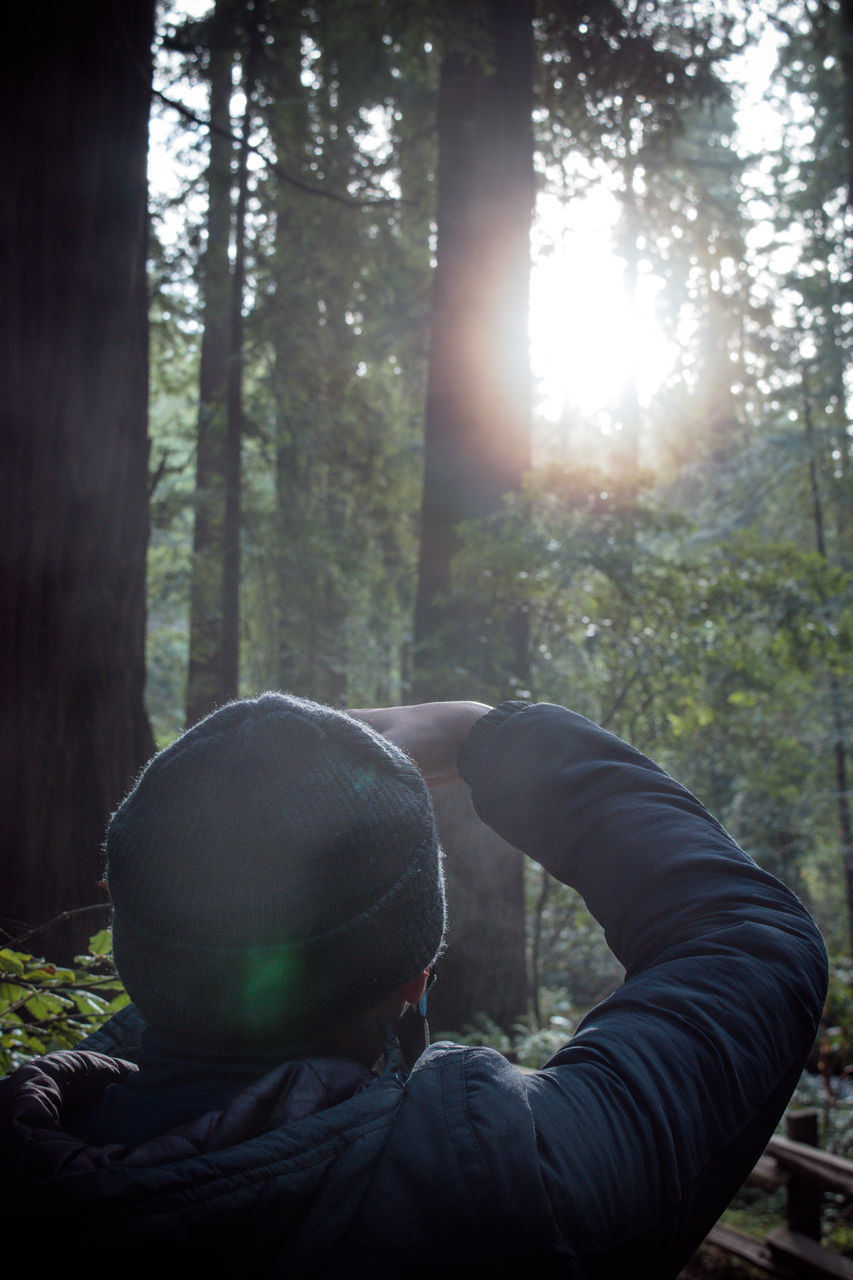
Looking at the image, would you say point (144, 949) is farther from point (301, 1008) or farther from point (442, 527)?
point (442, 527)

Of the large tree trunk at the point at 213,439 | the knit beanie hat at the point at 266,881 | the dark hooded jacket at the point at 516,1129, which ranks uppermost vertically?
the large tree trunk at the point at 213,439

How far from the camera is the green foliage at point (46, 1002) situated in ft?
6.73

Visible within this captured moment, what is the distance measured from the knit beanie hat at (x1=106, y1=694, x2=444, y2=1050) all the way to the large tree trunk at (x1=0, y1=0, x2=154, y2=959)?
156cm

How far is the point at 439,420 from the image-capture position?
7527mm

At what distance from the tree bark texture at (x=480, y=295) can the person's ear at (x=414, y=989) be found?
19.8 feet

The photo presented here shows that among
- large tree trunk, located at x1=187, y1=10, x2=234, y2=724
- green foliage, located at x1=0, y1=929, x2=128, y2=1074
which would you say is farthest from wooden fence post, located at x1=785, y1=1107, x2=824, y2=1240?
large tree trunk, located at x1=187, y1=10, x2=234, y2=724

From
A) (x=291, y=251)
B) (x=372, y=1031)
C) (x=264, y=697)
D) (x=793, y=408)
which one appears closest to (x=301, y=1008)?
(x=372, y=1031)

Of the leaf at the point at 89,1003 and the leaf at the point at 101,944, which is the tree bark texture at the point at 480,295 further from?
the leaf at the point at 89,1003

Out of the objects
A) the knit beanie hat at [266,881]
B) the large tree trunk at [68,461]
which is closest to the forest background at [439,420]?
the large tree trunk at [68,461]

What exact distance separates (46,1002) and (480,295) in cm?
659

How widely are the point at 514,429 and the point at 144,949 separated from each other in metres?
6.75

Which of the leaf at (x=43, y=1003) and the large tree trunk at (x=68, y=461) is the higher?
the large tree trunk at (x=68, y=461)

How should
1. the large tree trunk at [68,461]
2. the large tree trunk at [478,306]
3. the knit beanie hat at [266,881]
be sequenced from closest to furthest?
the knit beanie hat at [266,881], the large tree trunk at [68,461], the large tree trunk at [478,306]

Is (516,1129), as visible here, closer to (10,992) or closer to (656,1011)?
(656,1011)
